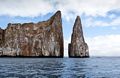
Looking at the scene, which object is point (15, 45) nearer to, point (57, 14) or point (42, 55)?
point (42, 55)

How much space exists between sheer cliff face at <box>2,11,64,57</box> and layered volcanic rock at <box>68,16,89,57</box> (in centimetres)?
680

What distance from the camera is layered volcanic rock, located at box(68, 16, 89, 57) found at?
170 meters

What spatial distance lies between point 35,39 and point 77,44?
26606mm

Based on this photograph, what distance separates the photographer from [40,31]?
584ft

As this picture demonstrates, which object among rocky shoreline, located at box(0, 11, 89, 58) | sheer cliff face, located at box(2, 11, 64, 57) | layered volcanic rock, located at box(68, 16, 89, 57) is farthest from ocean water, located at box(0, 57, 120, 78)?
sheer cliff face, located at box(2, 11, 64, 57)

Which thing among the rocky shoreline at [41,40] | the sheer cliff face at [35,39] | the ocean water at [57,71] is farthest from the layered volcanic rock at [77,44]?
the ocean water at [57,71]

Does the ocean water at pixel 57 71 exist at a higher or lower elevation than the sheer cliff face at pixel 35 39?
lower

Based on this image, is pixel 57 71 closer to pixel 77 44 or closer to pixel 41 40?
pixel 77 44

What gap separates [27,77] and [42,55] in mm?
129524

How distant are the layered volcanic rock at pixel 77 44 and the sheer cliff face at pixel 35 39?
6798 millimetres

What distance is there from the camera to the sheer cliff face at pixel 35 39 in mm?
171250

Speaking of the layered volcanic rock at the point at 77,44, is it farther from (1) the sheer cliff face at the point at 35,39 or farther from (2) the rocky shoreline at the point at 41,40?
(1) the sheer cliff face at the point at 35,39

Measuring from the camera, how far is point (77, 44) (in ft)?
565

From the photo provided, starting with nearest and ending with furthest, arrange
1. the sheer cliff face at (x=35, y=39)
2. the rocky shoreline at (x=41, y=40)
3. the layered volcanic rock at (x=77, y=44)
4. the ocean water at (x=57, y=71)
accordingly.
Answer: the ocean water at (x=57, y=71) → the layered volcanic rock at (x=77, y=44) → the rocky shoreline at (x=41, y=40) → the sheer cliff face at (x=35, y=39)
